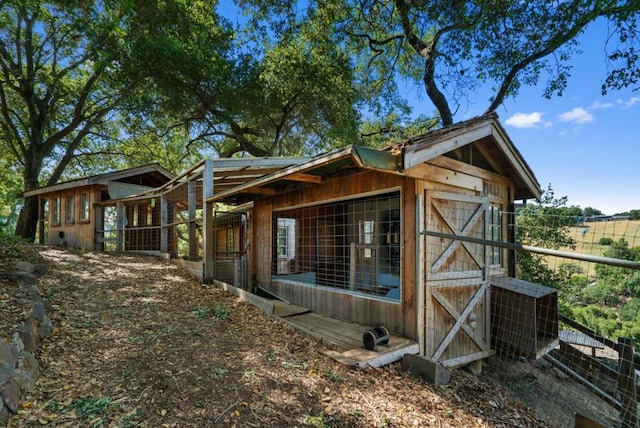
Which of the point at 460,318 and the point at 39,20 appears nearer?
the point at 460,318

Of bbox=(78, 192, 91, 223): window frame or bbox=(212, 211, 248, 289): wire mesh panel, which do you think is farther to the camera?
bbox=(78, 192, 91, 223): window frame

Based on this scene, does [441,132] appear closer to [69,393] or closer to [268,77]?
[69,393]

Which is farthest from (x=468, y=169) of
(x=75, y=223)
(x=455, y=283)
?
(x=75, y=223)

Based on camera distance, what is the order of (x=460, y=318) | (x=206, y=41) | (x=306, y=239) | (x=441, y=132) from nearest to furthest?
(x=441, y=132), (x=460, y=318), (x=306, y=239), (x=206, y=41)

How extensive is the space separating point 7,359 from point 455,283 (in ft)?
17.5

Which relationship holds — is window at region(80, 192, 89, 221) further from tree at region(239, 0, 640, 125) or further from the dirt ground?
tree at region(239, 0, 640, 125)

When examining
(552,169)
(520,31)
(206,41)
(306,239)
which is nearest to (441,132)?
(306,239)

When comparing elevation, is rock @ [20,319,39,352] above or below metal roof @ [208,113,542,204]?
below

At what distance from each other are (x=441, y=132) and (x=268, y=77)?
978 centimetres

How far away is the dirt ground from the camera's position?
2516 mm

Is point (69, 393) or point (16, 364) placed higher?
point (16, 364)

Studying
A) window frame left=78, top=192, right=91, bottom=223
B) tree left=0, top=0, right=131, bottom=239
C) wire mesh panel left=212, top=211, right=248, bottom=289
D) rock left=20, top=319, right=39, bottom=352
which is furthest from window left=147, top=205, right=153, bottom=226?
rock left=20, top=319, right=39, bottom=352

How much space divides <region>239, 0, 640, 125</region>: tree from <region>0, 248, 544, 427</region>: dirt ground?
8.82 m

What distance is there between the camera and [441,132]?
4.30 meters
